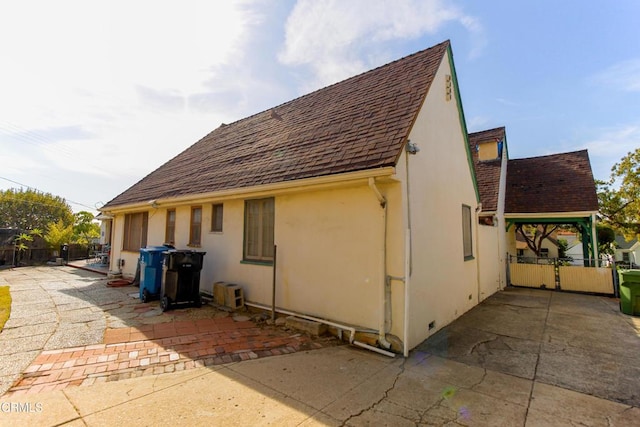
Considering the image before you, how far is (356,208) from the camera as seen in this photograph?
5406 mm

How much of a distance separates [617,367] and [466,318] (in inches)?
118

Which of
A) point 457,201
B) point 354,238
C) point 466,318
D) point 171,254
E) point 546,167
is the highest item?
point 546,167

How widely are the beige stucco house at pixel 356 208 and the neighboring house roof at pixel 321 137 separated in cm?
4

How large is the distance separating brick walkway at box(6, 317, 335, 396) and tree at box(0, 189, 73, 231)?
4356 cm

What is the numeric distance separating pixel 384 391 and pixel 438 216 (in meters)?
4.12

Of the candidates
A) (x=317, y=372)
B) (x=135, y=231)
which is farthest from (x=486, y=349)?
(x=135, y=231)

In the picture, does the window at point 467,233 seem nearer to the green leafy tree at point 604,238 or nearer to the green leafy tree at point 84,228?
the green leafy tree at point 604,238

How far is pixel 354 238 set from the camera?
5398 millimetres

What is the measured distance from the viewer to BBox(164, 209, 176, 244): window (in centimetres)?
1001

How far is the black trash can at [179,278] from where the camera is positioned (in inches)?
279

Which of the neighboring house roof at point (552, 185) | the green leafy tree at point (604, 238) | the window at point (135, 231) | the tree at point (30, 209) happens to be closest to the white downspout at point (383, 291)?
the window at point (135, 231)

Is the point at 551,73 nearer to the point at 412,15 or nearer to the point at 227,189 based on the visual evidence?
the point at 412,15

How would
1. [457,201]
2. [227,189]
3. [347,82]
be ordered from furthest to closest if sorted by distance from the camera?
[347,82] → [457,201] → [227,189]

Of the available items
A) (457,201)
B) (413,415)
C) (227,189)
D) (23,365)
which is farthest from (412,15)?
(23,365)
